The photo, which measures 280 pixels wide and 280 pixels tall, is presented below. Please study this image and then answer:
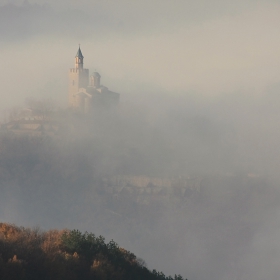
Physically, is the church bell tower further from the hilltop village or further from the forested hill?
the forested hill

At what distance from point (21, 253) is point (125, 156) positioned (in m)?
112

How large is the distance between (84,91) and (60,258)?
98.3 meters

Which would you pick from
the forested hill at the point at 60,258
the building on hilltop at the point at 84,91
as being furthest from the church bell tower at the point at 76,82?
→ the forested hill at the point at 60,258

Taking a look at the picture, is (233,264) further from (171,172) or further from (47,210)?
(47,210)

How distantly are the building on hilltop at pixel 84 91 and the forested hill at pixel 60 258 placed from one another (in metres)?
93.1

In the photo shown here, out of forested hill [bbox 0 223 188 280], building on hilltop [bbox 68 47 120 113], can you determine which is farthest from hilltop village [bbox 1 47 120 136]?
forested hill [bbox 0 223 188 280]

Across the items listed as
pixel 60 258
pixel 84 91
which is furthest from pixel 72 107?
pixel 60 258

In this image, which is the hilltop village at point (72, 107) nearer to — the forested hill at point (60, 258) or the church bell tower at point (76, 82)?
the church bell tower at point (76, 82)

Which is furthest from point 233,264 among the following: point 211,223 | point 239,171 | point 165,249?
point 239,171

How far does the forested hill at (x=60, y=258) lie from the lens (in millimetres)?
20906

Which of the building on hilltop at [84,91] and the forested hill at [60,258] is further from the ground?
the building on hilltop at [84,91]

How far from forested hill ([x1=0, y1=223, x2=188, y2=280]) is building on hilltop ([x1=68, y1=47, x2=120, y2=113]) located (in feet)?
305

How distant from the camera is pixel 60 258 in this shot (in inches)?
891

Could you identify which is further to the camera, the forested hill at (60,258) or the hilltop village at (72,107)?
the hilltop village at (72,107)
